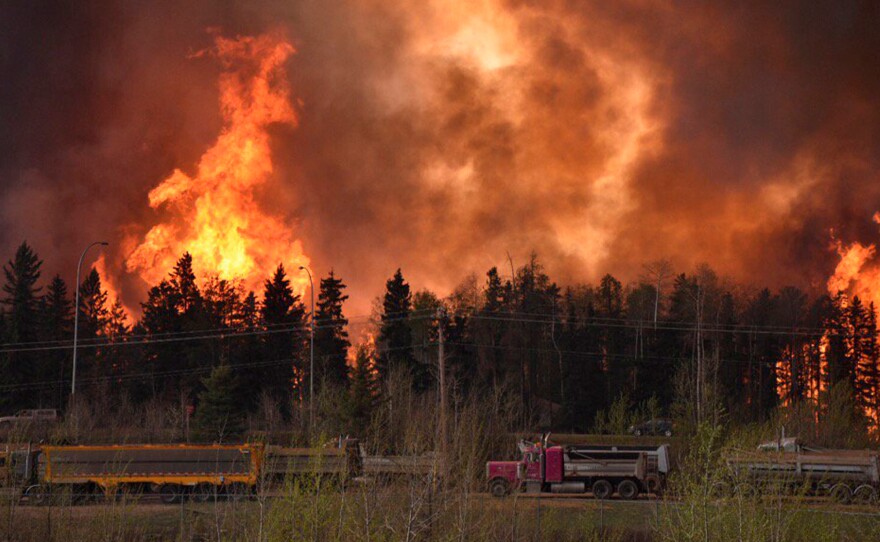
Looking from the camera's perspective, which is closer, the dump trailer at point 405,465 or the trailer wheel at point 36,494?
the dump trailer at point 405,465

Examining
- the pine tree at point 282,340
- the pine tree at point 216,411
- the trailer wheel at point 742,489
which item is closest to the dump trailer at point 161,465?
the pine tree at point 216,411

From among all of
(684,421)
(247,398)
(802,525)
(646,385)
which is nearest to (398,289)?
(247,398)

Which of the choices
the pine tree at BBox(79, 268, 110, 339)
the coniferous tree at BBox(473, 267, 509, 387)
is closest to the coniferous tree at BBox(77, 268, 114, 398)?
the pine tree at BBox(79, 268, 110, 339)

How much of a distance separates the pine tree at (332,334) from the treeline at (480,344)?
15 centimetres

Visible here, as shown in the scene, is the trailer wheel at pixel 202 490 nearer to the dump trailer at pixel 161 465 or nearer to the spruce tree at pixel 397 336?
the dump trailer at pixel 161 465

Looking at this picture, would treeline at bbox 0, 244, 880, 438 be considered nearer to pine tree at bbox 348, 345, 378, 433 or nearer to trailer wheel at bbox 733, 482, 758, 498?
pine tree at bbox 348, 345, 378, 433

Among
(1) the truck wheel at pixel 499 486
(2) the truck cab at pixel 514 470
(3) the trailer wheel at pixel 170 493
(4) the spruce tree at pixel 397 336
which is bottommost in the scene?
(3) the trailer wheel at pixel 170 493

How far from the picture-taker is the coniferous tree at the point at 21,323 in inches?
3159

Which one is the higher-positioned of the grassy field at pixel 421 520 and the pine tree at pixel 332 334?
the pine tree at pixel 332 334

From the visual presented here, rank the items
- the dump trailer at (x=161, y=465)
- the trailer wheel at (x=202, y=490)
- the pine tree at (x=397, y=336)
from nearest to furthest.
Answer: the dump trailer at (x=161, y=465) < the trailer wheel at (x=202, y=490) < the pine tree at (x=397, y=336)

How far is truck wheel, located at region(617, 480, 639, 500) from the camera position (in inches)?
1805

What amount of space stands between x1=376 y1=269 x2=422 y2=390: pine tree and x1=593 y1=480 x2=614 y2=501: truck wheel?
30.4 metres

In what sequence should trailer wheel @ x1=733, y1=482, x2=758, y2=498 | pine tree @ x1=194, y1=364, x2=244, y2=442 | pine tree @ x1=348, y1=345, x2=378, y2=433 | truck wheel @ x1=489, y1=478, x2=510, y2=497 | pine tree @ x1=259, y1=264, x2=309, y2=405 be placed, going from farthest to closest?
pine tree @ x1=259, y1=264, x2=309, y2=405 < pine tree @ x1=194, y1=364, x2=244, y2=442 < pine tree @ x1=348, y1=345, x2=378, y2=433 < truck wheel @ x1=489, y1=478, x2=510, y2=497 < trailer wheel @ x1=733, y1=482, x2=758, y2=498

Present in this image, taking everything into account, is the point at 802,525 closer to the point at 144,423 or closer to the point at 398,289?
the point at 144,423
